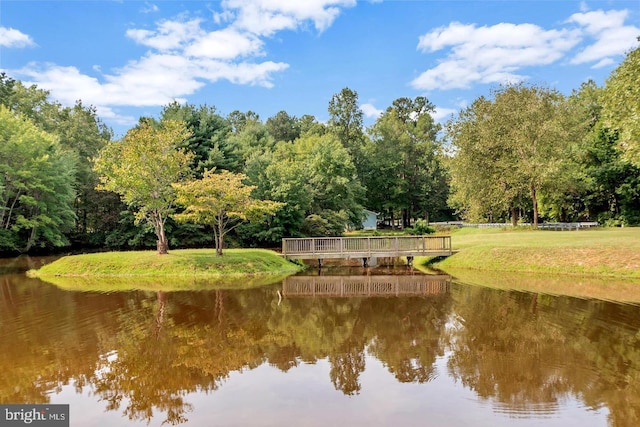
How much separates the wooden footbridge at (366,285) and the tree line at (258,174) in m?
5.90

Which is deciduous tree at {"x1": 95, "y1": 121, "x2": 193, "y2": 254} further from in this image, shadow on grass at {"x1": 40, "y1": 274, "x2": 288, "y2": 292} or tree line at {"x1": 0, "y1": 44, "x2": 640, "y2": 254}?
shadow on grass at {"x1": 40, "y1": 274, "x2": 288, "y2": 292}

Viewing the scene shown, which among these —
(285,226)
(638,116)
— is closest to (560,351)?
(638,116)

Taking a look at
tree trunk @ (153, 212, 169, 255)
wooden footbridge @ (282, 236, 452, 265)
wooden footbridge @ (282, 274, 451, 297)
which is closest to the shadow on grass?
wooden footbridge @ (282, 274, 451, 297)

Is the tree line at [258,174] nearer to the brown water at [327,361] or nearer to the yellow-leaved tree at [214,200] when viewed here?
the yellow-leaved tree at [214,200]

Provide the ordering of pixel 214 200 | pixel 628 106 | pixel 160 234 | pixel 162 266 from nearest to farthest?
pixel 628 106
pixel 162 266
pixel 214 200
pixel 160 234

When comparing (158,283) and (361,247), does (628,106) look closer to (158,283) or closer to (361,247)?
(361,247)

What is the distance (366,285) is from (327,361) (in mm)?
11918

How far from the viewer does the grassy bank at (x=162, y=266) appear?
23.6 metres

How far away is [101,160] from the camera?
25.5m

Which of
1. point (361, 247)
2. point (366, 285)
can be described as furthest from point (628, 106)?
point (366, 285)

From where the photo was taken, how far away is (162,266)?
78.9 feet

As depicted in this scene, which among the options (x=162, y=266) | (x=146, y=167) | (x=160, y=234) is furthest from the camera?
(x=160, y=234)

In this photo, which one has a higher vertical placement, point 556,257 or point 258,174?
point 258,174

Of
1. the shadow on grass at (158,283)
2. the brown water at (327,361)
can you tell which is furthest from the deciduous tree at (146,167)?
the brown water at (327,361)
